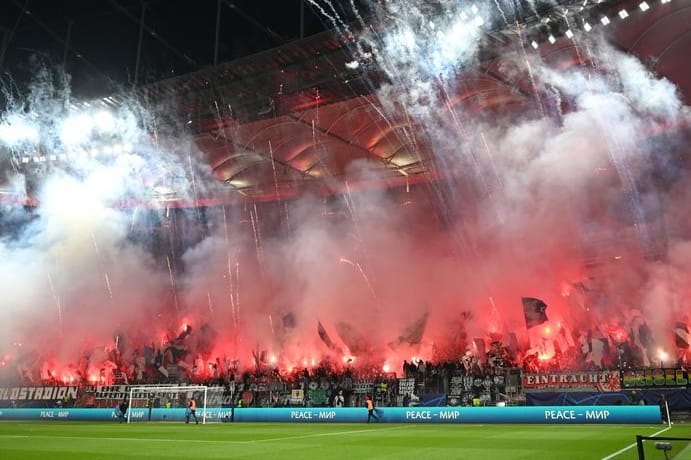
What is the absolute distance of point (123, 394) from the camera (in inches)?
1030

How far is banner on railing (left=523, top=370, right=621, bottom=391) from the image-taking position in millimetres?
18609

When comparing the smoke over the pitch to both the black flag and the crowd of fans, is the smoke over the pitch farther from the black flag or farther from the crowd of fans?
the crowd of fans

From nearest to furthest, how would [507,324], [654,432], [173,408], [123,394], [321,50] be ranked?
1. [654,432]
2. [321,50]
3. [173,408]
4. [123,394]
5. [507,324]

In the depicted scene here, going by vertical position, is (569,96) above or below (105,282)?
above

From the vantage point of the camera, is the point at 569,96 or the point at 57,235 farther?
the point at 57,235

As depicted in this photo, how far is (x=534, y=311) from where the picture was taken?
28.2 m

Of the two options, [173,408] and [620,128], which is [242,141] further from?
[620,128]

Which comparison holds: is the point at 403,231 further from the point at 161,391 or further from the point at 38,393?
the point at 38,393

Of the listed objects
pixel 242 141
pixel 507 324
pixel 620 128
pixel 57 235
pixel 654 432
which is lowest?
pixel 654 432

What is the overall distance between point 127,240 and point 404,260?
57.5 ft

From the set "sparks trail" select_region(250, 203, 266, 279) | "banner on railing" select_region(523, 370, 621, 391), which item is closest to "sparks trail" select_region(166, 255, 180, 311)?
"sparks trail" select_region(250, 203, 266, 279)

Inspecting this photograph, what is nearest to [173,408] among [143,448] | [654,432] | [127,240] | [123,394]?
[123,394]

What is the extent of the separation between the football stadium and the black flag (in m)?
0.11

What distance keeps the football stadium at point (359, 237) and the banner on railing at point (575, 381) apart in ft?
0.39
